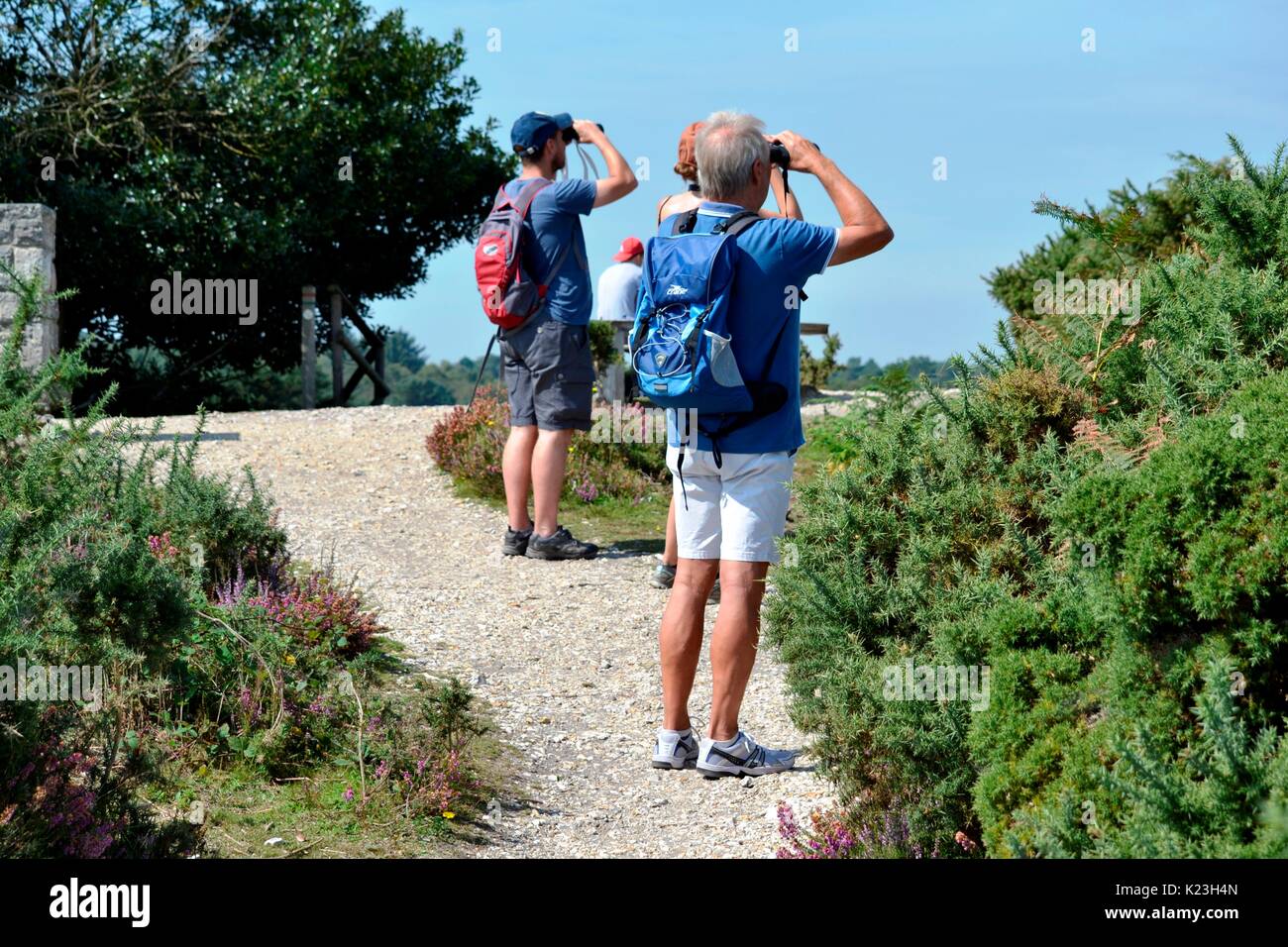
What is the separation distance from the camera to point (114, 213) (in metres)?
14.0

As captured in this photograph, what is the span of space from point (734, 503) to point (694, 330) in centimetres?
62

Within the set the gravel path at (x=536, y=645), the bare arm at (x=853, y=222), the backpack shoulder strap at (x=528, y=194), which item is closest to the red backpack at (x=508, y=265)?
the backpack shoulder strap at (x=528, y=194)

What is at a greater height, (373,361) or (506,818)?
(373,361)

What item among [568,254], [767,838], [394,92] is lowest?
[767,838]

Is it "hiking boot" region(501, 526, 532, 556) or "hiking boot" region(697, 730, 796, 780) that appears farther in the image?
"hiking boot" region(501, 526, 532, 556)

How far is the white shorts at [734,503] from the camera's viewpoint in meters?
4.20

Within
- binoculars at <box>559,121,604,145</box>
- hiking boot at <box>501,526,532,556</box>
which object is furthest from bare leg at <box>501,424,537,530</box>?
binoculars at <box>559,121,604,145</box>

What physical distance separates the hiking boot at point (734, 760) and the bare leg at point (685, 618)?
0.27 metres

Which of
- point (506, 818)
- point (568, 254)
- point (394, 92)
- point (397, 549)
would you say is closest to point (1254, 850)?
point (506, 818)

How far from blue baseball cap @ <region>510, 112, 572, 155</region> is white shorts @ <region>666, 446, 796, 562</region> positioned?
3.02 m

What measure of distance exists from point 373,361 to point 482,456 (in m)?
10.3

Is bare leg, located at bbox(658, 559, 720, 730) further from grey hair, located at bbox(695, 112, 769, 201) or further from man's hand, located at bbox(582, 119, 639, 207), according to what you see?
man's hand, located at bbox(582, 119, 639, 207)

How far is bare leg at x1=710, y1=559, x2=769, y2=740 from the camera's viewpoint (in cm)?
422
